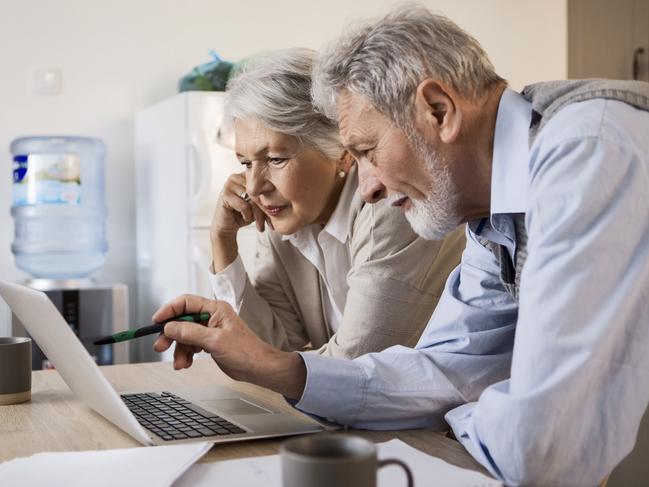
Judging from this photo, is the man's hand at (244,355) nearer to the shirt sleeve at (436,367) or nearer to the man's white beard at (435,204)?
the shirt sleeve at (436,367)

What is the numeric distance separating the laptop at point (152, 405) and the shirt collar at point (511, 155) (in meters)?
0.38

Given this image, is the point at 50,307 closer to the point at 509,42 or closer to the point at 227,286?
the point at 227,286

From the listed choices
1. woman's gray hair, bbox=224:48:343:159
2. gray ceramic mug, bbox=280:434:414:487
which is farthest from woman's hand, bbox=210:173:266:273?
gray ceramic mug, bbox=280:434:414:487

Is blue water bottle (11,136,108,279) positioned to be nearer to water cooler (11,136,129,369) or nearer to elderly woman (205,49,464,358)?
water cooler (11,136,129,369)

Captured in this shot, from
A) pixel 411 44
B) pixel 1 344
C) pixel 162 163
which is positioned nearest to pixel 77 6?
pixel 162 163

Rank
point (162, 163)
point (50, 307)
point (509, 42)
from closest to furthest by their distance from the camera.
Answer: point (50, 307) → point (162, 163) → point (509, 42)

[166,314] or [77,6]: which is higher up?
Result: [77,6]

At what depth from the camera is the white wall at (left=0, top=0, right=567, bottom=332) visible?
10.7ft

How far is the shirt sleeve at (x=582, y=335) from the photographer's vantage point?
33.8 inches

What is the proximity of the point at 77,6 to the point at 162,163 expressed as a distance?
0.72 metres

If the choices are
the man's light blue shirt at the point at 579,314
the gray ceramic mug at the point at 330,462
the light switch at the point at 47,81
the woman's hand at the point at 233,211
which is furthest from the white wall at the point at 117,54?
the gray ceramic mug at the point at 330,462

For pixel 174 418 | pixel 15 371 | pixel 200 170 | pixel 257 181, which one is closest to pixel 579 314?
pixel 174 418

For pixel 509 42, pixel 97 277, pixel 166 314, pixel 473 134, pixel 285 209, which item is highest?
→ pixel 509 42

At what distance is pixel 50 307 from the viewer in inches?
42.0
